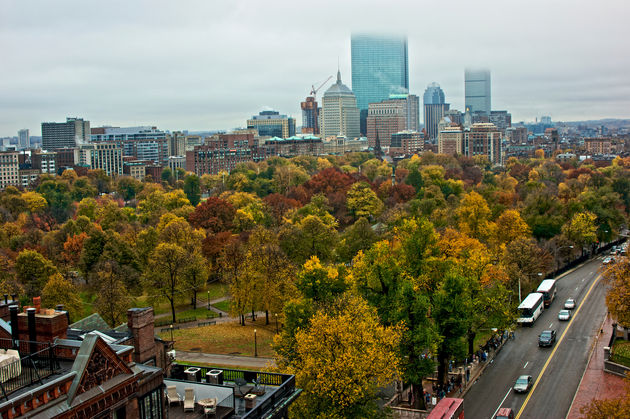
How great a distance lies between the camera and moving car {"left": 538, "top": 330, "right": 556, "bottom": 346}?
2234 inches

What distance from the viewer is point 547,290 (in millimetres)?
71562

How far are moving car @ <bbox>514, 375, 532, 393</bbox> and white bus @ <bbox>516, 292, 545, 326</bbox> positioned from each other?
1690 centimetres

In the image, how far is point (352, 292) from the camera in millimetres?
52750

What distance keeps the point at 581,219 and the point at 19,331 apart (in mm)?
84099

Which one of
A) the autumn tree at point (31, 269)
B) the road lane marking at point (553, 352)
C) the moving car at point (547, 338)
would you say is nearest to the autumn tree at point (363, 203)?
the road lane marking at point (553, 352)

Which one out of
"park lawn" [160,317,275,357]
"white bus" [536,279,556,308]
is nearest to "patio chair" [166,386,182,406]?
"park lawn" [160,317,275,357]

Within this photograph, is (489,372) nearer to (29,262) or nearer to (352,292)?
(352,292)

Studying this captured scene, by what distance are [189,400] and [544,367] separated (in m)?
36.7

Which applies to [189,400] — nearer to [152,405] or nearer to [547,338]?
[152,405]

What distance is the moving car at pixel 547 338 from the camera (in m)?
56.8

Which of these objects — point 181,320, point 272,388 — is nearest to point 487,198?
point 181,320

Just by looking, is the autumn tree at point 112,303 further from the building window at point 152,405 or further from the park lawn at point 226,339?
the building window at point 152,405

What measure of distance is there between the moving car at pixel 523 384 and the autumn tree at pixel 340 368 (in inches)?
518

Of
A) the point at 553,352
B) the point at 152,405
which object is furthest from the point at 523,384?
the point at 152,405
